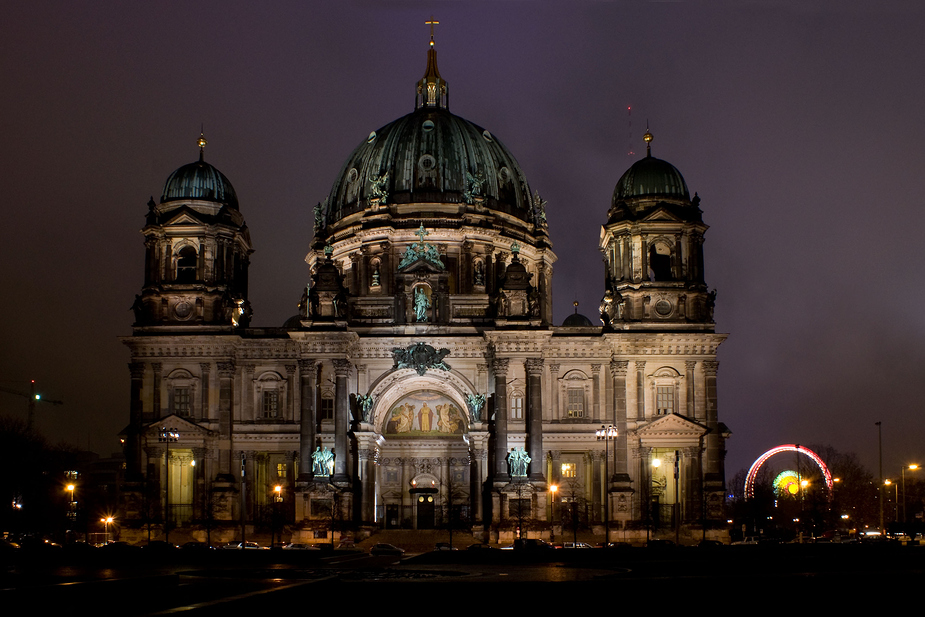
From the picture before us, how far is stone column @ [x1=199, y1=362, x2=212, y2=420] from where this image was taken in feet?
265

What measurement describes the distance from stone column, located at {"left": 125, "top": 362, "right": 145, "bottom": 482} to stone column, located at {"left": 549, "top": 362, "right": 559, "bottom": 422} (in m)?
27.7

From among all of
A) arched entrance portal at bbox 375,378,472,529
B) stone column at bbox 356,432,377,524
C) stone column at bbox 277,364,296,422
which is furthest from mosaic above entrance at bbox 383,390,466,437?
stone column at bbox 277,364,296,422

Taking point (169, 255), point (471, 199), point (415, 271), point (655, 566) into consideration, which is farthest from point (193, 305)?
point (655, 566)

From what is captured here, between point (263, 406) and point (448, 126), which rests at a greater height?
point (448, 126)

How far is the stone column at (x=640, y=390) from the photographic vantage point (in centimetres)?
7894

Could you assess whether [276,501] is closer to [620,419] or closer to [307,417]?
[307,417]

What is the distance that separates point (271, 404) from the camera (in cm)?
8144

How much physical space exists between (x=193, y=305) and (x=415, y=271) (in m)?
15.7

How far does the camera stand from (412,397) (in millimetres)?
83000

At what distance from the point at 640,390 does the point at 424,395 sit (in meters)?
15.1

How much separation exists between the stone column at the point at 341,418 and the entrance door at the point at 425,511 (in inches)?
298

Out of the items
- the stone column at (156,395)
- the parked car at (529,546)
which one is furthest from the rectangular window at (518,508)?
the stone column at (156,395)

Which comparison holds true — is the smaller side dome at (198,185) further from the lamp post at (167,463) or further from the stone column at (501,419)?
the stone column at (501,419)

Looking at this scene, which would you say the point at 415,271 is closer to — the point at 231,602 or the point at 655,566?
the point at 655,566
